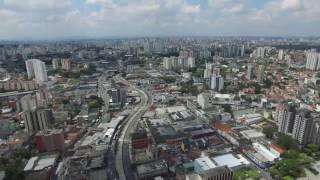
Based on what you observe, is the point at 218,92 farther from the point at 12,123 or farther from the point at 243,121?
the point at 12,123

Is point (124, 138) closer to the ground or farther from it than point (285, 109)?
closer to the ground

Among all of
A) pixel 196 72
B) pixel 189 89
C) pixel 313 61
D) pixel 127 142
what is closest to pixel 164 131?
pixel 127 142

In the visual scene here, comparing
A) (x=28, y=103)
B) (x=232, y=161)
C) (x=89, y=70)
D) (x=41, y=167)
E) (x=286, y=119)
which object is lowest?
(x=232, y=161)

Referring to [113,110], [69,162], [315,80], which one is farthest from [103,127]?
[315,80]

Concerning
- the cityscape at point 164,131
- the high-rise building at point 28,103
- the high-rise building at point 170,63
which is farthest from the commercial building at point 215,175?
the high-rise building at point 170,63

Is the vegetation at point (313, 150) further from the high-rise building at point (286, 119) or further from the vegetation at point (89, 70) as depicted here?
the vegetation at point (89, 70)

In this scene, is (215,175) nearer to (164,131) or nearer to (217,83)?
(164,131)

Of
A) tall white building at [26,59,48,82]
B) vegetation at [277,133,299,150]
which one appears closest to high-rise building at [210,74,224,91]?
vegetation at [277,133,299,150]

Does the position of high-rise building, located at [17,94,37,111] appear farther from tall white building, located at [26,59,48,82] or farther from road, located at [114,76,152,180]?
tall white building, located at [26,59,48,82]

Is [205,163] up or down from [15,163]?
down
